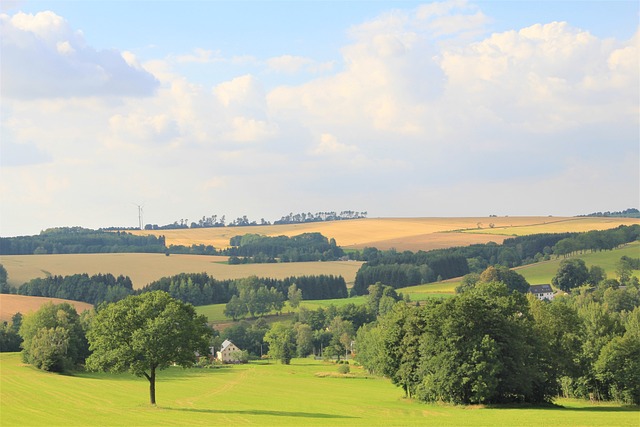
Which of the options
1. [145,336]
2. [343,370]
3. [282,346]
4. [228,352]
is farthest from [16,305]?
[145,336]

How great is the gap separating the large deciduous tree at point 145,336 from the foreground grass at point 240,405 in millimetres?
4121

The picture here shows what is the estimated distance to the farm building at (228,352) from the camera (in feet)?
531

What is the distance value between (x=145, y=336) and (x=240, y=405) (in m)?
12.6

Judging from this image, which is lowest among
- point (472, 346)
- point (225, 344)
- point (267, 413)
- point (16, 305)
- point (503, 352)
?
point (225, 344)

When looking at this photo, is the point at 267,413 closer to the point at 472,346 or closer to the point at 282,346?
the point at 472,346

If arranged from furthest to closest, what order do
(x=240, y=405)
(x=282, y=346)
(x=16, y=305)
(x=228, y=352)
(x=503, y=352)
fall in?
(x=16, y=305) < (x=228, y=352) < (x=282, y=346) < (x=503, y=352) < (x=240, y=405)

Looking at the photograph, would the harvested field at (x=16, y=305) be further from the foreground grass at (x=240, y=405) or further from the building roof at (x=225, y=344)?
the foreground grass at (x=240, y=405)

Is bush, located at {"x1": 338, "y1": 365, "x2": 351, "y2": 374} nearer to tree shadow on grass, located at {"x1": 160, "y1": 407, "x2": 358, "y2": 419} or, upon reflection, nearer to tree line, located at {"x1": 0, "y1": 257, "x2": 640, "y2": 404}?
tree line, located at {"x1": 0, "y1": 257, "x2": 640, "y2": 404}

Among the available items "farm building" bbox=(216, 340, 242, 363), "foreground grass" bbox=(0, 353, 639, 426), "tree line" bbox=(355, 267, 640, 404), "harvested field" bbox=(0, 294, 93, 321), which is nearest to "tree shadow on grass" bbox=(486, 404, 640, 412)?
"foreground grass" bbox=(0, 353, 639, 426)

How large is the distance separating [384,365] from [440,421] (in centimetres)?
2834

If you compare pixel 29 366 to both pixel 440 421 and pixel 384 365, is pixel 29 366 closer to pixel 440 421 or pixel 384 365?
pixel 384 365

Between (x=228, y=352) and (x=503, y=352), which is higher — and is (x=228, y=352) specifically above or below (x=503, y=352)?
below

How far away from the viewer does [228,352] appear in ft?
544

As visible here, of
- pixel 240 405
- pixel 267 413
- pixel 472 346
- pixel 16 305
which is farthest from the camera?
pixel 16 305
